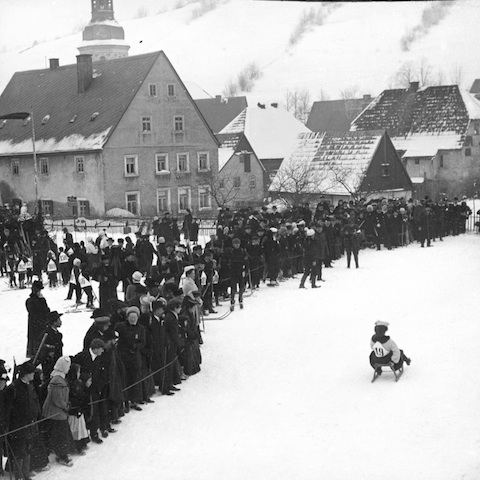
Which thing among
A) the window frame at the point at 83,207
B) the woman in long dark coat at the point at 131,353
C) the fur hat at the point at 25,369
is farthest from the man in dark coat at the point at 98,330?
the window frame at the point at 83,207

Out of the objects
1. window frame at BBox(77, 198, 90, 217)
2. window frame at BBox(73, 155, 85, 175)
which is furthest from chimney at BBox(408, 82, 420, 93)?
window frame at BBox(77, 198, 90, 217)

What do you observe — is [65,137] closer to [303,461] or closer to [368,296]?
[368,296]

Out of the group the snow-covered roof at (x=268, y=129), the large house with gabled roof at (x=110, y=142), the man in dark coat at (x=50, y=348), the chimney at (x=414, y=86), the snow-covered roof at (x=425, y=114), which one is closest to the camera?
the man in dark coat at (x=50, y=348)

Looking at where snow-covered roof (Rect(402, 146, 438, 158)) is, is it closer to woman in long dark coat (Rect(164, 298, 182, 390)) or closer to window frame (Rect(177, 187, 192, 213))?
window frame (Rect(177, 187, 192, 213))

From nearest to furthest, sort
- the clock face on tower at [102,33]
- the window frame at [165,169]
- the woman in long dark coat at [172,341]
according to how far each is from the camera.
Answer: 1. the woman in long dark coat at [172,341]
2. the window frame at [165,169]
3. the clock face on tower at [102,33]

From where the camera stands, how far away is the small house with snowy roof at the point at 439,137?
178 ft

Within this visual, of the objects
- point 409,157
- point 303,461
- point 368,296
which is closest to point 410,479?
point 303,461

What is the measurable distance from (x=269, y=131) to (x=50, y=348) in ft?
170

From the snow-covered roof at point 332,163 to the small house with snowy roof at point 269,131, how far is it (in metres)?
10.4

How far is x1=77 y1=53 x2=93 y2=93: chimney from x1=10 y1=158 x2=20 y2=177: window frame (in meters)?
4.96

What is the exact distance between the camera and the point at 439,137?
2181 inches

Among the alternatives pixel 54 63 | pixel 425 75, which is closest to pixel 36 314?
pixel 54 63

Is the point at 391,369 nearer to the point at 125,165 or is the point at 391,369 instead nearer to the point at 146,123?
the point at 125,165

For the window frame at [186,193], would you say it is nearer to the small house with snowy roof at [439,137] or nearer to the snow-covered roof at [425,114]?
the small house with snowy roof at [439,137]
